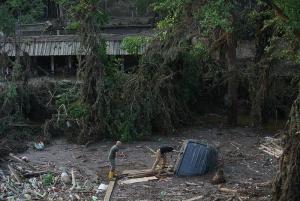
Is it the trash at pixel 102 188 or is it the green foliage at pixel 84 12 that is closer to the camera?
the trash at pixel 102 188

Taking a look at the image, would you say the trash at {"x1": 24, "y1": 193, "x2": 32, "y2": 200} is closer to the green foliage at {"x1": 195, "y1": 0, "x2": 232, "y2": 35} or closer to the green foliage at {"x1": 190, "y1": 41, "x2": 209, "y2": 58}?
the green foliage at {"x1": 195, "y1": 0, "x2": 232, "y2": 35}

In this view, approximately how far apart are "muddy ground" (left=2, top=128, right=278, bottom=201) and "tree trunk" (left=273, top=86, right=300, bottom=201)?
1.92 m

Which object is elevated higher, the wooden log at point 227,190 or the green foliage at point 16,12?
the green foliage at point 16,12

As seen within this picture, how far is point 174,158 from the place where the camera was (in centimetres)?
1845

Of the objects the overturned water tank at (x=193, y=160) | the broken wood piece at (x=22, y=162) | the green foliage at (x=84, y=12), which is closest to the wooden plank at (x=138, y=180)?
the overturned water tank at (x=193, y=160)

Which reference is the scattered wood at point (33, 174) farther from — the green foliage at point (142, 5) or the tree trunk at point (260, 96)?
the green foliage at point (142, 5)

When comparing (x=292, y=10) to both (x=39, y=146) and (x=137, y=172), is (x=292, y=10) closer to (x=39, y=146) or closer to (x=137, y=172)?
(x=137, y=172)

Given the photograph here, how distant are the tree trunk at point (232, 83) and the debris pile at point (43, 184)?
8.02 m

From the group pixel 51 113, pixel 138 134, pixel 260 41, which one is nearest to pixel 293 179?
pixel 138 134

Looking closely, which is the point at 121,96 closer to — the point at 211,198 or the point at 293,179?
the point at 211,198

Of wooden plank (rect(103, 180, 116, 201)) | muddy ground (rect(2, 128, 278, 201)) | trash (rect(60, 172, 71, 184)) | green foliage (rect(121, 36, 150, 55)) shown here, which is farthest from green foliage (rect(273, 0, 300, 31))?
green foliage (rect(121, 36, 150, 55))

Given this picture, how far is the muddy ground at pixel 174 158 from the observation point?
15055mm

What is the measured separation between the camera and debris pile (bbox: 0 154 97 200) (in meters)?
14.9

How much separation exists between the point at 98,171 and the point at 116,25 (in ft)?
53.7
